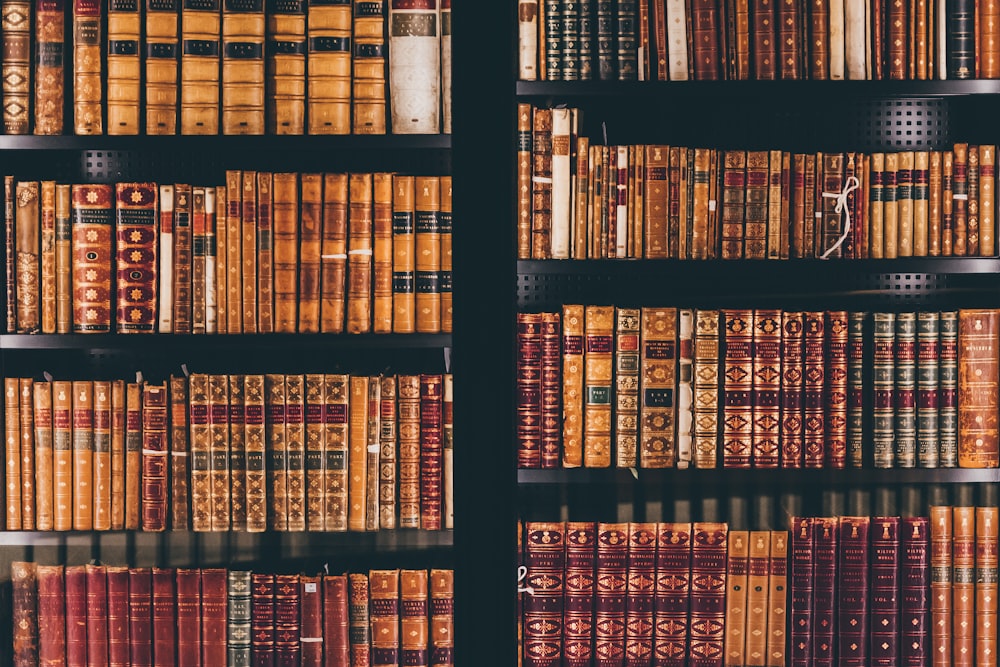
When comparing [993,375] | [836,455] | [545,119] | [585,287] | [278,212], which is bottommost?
[836,455]

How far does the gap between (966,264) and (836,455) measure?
1.31ft

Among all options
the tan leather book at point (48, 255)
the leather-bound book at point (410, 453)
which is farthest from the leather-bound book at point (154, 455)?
the leather-bound book at point (410, 453)

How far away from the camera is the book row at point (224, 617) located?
1.45m

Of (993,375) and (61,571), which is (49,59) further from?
(993,375)

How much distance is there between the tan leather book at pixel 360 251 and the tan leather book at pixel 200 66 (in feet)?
0.87

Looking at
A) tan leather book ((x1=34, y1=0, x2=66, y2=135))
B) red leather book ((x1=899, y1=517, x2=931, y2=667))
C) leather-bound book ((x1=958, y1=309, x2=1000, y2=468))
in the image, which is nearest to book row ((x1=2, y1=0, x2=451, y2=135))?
tan leather book ((x1=34, y1=0, x2=66, y2=135))

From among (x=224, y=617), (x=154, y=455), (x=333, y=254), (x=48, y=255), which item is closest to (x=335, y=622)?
(x=224, y=617)

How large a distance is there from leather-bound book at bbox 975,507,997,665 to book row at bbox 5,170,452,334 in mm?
1022

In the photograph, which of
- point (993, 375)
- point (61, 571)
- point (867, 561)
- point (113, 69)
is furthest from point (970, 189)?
point (61, 571)

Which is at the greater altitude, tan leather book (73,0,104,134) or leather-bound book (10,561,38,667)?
tan leather book (73,0,104,134)

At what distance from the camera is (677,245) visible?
1.47 meters

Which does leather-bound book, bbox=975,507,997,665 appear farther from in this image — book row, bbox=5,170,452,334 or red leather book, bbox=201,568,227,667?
red leather book, bbox=201,568,227,667

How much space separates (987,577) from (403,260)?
1173 millimetres

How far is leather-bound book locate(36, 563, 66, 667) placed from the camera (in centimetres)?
145
